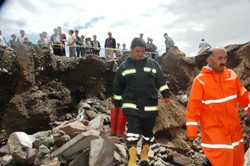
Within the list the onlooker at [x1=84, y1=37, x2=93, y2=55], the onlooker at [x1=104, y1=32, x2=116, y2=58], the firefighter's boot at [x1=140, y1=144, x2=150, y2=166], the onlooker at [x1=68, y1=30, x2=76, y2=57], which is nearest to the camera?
the firefighter's boot at [x1=140, y1=144, x2=150, y2=166]

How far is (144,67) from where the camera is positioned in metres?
4.75

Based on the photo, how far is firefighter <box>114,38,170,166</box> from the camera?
4.57 metres

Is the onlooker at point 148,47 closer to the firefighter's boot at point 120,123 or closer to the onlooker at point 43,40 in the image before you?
the onlooker at point 43,40

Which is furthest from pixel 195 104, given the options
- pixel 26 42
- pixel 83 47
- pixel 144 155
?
pixel 83 47

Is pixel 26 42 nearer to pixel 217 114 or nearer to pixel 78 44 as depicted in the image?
pixel 78 44

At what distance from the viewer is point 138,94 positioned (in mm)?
4633

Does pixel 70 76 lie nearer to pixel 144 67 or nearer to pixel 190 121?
pixel 144 67

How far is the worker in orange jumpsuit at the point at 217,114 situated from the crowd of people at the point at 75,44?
24.8 ft

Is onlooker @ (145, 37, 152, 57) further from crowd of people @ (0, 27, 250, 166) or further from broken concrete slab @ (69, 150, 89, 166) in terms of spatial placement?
broken concrete slab @ (69, 150, 89, 166)

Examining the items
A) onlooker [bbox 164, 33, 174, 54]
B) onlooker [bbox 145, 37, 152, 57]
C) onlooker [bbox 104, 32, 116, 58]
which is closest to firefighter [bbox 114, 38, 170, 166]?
onlooker [bbox 104, 32, 116, 58]

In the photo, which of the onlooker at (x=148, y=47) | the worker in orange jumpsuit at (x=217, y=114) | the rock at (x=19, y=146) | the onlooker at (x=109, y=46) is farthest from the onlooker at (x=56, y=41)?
the worker in orange jumpsuit at (x=217, y=114)

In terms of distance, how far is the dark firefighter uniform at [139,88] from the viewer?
15.1 ft

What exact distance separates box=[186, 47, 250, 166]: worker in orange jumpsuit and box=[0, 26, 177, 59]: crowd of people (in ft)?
24.8

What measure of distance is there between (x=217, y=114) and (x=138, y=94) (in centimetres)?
146
